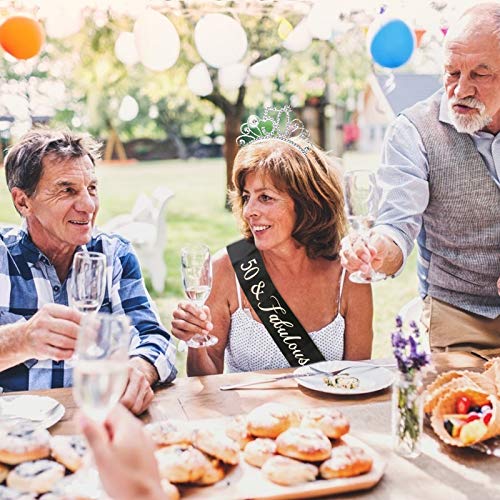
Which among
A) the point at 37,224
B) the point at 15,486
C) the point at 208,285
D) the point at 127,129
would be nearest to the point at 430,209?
the point at 208,285

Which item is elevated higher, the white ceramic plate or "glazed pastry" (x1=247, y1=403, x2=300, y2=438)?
"glazed pastry" (x1=247, y1=403, x2=300, y2=438)

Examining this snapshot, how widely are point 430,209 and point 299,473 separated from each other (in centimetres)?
170

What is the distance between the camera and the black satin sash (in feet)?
8.68

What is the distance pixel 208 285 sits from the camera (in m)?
2.15

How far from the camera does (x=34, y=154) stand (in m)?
2.50

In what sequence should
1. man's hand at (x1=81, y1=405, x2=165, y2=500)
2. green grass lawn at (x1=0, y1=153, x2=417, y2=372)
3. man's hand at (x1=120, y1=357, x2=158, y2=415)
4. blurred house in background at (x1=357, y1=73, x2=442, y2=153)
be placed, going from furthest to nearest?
green grass lawn at (x1=0, y1=153, x2=417, y2=372) < blurred house in background at (x1=357, y1=73, x2=442, y2=153) < man's hand at (x1=120, y1=357, x2=158, y2=415) < man's hand at (x1=81, y1=405, x2=165, y2=500)

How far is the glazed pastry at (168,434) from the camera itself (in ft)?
5.19

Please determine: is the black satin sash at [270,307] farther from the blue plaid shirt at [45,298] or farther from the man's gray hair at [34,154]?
the man's gray hair at [34,154]

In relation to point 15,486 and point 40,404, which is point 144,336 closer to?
point 40,404

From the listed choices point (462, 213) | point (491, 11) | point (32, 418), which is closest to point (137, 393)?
point (32, 418)

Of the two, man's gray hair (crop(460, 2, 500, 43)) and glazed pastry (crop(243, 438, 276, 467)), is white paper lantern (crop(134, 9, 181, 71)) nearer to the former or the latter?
man's gray hair (crop(460, 2, 500, 43))

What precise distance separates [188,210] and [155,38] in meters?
9.79

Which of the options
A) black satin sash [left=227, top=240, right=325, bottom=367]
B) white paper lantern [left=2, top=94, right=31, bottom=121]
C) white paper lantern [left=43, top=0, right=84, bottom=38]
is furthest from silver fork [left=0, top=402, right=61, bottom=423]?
white paper lantern [left=2, top=94, right=31, bottom=121]

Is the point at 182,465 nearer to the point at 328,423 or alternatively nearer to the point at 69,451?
the point at 69,451
